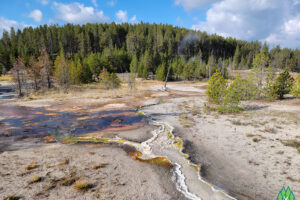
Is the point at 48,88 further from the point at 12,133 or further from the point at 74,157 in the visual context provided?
the point at 74,157

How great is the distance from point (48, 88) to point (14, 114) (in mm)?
27277

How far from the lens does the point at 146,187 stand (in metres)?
8.45

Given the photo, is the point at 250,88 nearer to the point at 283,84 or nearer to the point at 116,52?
the point at 283,84

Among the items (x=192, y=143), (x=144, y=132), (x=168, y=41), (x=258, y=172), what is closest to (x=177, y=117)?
(x=144, y=132)

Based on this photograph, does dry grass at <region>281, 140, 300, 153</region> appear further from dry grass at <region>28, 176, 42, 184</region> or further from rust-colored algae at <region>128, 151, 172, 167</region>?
dry grass at <region>28, 176, 42, 184</region>

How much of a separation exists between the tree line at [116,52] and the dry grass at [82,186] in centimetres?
4508

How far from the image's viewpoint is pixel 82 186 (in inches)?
321

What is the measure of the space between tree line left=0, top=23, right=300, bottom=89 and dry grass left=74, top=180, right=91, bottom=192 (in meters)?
45.1

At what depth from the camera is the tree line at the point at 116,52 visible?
221 ft

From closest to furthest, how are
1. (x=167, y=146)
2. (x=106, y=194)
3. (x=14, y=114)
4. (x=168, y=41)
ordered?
(x=106, y=194)
(x=167, y=146)
(x=14, y=114)
(x=168, y=41)

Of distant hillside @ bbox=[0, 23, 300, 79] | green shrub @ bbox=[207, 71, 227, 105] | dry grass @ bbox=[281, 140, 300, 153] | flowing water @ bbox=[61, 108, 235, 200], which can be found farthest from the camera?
distant hillside @ bbox=[0, 23, 300, 79]

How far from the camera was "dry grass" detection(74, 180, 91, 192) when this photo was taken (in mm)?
8016

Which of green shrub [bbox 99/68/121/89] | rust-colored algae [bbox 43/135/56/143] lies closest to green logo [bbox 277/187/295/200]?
rust-colored algae [bbox 43/135/56/143]

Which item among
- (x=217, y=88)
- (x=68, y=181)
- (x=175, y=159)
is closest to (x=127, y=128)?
(x=175, y=159)
